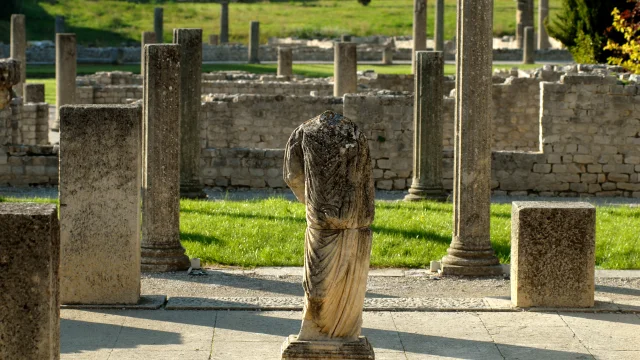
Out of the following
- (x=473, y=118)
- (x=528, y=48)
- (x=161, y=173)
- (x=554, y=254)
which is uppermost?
(x=528, y=48)

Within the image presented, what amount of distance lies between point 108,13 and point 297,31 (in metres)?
10.8

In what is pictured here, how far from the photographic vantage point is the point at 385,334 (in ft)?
32.0

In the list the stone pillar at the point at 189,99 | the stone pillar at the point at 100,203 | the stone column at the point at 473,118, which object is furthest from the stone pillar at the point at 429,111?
the stone pillar at the point at 100,203

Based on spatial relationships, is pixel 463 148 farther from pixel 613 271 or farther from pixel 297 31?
pixel 297 31

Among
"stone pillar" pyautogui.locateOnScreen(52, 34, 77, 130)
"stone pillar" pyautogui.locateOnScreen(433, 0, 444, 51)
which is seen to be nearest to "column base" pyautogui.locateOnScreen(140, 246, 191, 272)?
"stone pillar" pyautogui.locateOnScreen(52, 34, 77, 130)

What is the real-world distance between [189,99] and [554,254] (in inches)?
302

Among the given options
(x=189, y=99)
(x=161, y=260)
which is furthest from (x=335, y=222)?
(x=189, y=99)

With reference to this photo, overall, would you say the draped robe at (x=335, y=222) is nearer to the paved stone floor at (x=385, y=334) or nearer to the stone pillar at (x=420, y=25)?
the paved stone floor at (x=385, y=334)

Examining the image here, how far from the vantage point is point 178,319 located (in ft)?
33.6

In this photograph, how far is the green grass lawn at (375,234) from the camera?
13.0 meters

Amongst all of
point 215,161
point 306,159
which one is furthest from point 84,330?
point 215,161

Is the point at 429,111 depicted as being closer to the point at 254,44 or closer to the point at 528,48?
the point at 528,48

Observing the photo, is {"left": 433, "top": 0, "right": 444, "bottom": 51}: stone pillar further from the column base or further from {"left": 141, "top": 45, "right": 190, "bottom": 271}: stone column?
the column base

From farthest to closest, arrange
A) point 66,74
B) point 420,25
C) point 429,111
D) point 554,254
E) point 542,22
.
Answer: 1. point 542,22
2. point 420,25
3. point 66,74
4. point 429,111
5. point 554,254
